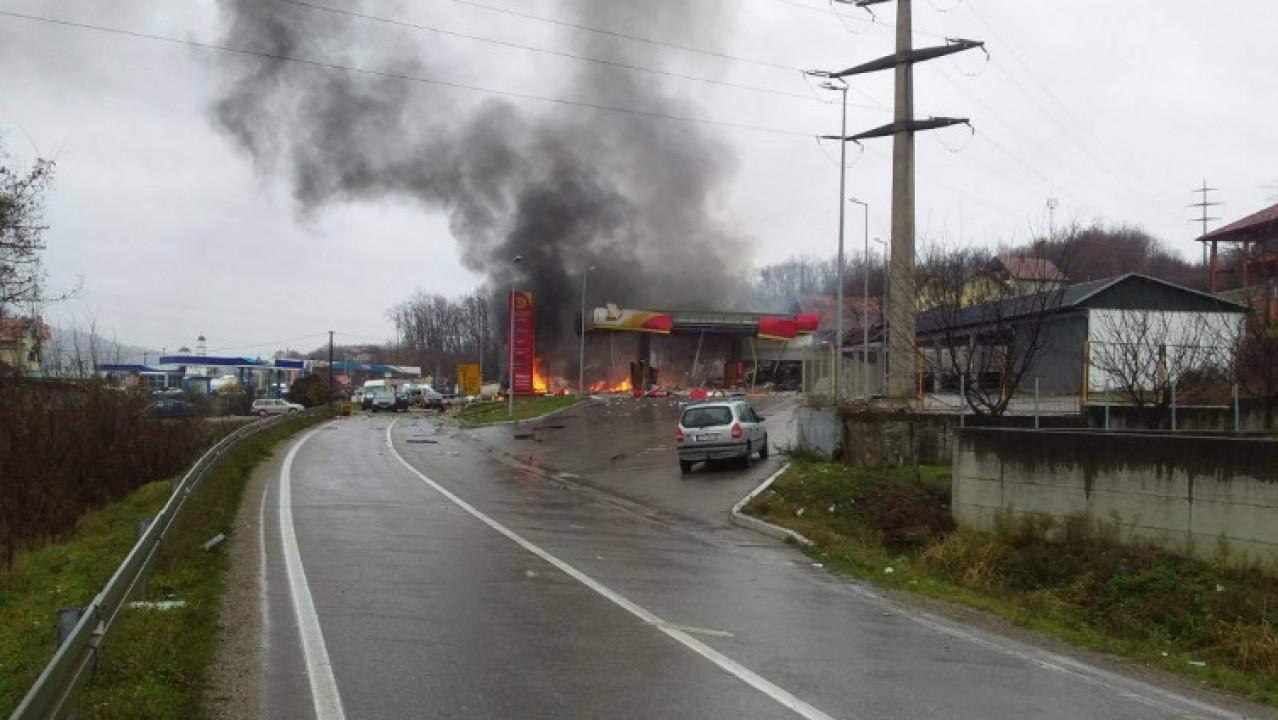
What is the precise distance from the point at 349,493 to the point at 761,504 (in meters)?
7.12

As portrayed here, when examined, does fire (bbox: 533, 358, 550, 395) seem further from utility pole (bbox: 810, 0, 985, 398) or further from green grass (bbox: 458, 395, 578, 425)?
utility pole (bbox: 810, 0, 985, 398)

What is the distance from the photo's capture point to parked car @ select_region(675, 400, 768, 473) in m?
21.3

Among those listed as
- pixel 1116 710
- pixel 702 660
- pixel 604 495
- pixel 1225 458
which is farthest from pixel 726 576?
pixel 604 495

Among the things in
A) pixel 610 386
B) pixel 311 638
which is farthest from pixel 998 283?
pixel 610 386

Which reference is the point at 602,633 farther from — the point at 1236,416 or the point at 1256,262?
the point at 1256,262

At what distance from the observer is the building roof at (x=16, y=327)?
59.4 ft

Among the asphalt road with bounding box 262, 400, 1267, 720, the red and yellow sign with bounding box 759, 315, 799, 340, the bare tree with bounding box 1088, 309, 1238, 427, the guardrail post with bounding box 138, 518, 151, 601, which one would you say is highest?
the red and yellow sign with bounding box 759, 315, 799, 340

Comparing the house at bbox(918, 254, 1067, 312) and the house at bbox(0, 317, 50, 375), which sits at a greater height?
the house at bbox(918, 254, 1067, 312)

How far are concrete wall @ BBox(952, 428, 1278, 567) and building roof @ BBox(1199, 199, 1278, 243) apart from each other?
2485cm

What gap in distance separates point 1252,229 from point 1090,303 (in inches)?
630

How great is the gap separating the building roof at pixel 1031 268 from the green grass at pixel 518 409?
23.0 m

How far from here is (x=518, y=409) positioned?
46.9 metres

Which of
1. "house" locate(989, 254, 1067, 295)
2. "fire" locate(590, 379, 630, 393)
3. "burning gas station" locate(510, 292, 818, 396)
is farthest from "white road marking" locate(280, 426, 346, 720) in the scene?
"fire" locate(590, 379, 630, 393)

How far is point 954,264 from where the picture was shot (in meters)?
21.5
